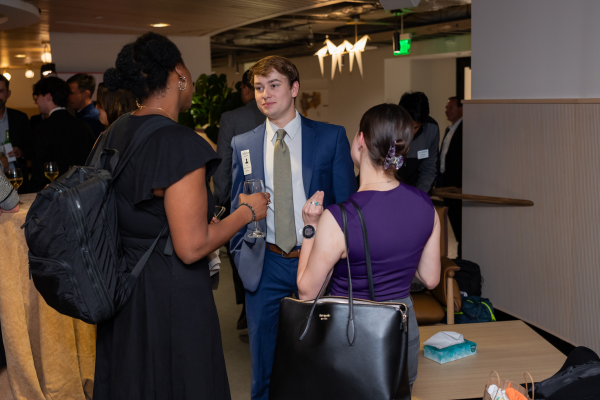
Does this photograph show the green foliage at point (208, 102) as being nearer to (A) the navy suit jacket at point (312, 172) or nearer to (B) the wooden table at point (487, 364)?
(A) the navy suit jacket at point (312, 172)

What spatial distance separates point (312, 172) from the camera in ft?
7.69

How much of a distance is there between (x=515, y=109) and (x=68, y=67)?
7.57 metres

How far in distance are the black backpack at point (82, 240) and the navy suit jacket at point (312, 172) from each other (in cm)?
74

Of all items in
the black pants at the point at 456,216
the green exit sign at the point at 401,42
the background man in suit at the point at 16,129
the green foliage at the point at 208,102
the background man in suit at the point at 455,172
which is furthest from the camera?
the green exit sign at the point at 401,42

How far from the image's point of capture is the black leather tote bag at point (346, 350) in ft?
4.75

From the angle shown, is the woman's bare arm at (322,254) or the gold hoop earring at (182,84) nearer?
the woman's bare arm at (322,254)

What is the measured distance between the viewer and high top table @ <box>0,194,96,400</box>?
110 inches

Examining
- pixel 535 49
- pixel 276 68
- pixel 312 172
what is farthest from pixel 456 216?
pixel 276 68

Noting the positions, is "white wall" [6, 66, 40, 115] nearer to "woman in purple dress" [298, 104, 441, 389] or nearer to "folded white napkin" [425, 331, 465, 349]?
"folded white napkin" [425, 331, 465, 349]

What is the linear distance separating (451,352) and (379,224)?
1.13m

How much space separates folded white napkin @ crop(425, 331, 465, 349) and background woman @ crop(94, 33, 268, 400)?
1.07 meters

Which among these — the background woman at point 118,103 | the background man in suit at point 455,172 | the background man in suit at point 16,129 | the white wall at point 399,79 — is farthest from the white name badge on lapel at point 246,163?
the white wall at point 399,79

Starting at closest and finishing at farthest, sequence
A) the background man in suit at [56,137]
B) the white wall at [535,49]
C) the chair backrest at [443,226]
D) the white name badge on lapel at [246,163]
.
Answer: the white name badge on lapel at [246,163], the white wall at [535,49], the chair backrest at [443,226], the background man in suit at [56,137]

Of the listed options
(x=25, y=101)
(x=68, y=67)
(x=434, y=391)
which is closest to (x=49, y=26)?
(x=68, y=67)
